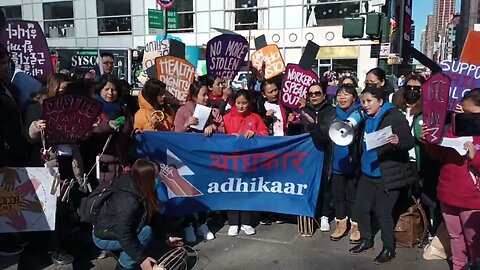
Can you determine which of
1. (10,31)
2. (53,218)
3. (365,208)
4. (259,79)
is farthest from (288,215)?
(10,31)

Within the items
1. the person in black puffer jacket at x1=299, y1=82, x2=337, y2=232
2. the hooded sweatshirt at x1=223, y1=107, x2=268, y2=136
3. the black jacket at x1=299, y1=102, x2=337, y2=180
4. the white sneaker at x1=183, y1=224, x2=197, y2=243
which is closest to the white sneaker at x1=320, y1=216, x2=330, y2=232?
the person in black puffer jacket at x1=299, y1=82, x2=337, y2=232

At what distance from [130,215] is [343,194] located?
259cm

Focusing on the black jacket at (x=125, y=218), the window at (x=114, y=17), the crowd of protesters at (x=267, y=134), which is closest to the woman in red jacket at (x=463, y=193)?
the crowd of protesters at (x=267, y=134)

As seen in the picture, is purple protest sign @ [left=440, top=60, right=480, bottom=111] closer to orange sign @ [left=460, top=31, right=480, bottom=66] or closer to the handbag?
orange sign @ [left=460, top=31, right=480, bottom=66]

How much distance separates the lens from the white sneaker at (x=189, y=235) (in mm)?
5215

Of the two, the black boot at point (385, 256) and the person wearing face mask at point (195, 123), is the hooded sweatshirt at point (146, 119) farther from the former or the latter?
the black boot at point (385, 256)

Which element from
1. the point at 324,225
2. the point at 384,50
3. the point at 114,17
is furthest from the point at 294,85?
the point at 114,17

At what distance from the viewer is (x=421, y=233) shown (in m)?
5.10

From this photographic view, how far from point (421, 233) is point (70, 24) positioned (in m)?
29.2

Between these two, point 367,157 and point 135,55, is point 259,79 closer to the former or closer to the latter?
point 367,157

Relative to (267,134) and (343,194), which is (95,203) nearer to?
(267,134)

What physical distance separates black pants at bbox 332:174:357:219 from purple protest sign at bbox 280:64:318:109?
1.22 m

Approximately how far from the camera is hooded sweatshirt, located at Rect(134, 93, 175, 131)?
210 inches

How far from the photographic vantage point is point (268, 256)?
15.8ft
